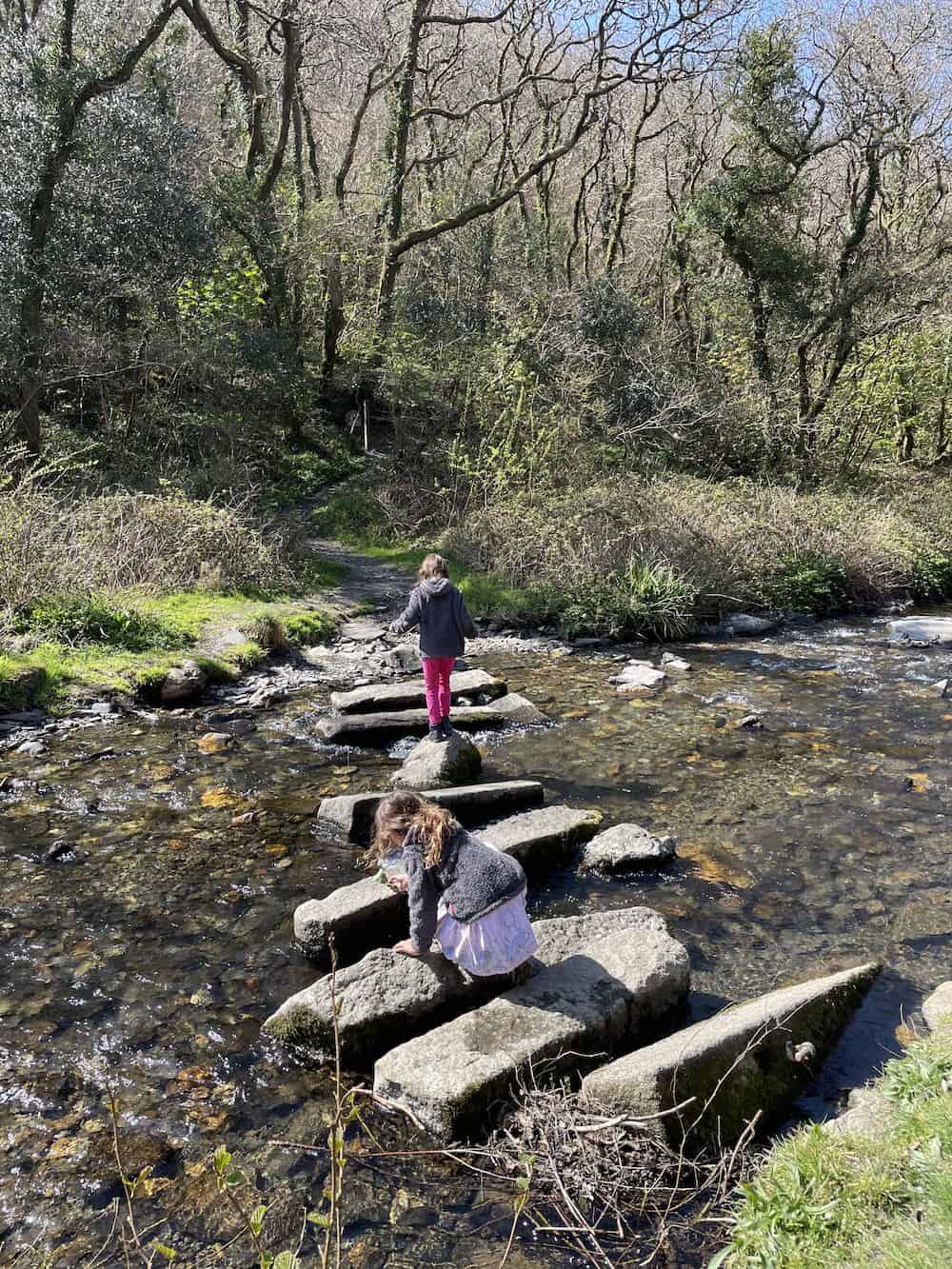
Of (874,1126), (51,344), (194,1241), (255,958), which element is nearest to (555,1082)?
(874,1126)

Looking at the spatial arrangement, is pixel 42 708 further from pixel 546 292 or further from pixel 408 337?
pixel 546 292

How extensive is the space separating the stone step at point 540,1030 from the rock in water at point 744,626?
9.37 meters

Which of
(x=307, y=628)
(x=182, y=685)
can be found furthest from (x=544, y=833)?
(x=307, y=628)

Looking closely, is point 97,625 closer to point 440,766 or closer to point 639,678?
point 440,766

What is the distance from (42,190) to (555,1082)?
15405mm

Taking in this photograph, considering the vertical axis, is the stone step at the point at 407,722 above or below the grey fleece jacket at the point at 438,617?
below

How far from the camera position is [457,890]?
4.53m

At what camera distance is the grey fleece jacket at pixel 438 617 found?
8.30 meters

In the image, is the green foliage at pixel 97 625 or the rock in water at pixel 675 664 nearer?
the green foliage at pixel 97 625

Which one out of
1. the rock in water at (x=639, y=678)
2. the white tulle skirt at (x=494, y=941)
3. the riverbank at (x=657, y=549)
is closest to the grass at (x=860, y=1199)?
the white tulle skirt at (x=494, y=941)

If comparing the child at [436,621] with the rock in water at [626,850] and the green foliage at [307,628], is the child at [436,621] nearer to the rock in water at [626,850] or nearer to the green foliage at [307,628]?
the rock in water at [626,850]

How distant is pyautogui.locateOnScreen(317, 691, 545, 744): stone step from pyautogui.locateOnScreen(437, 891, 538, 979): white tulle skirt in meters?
4.43

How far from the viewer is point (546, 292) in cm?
1959

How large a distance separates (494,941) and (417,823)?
683 mm
